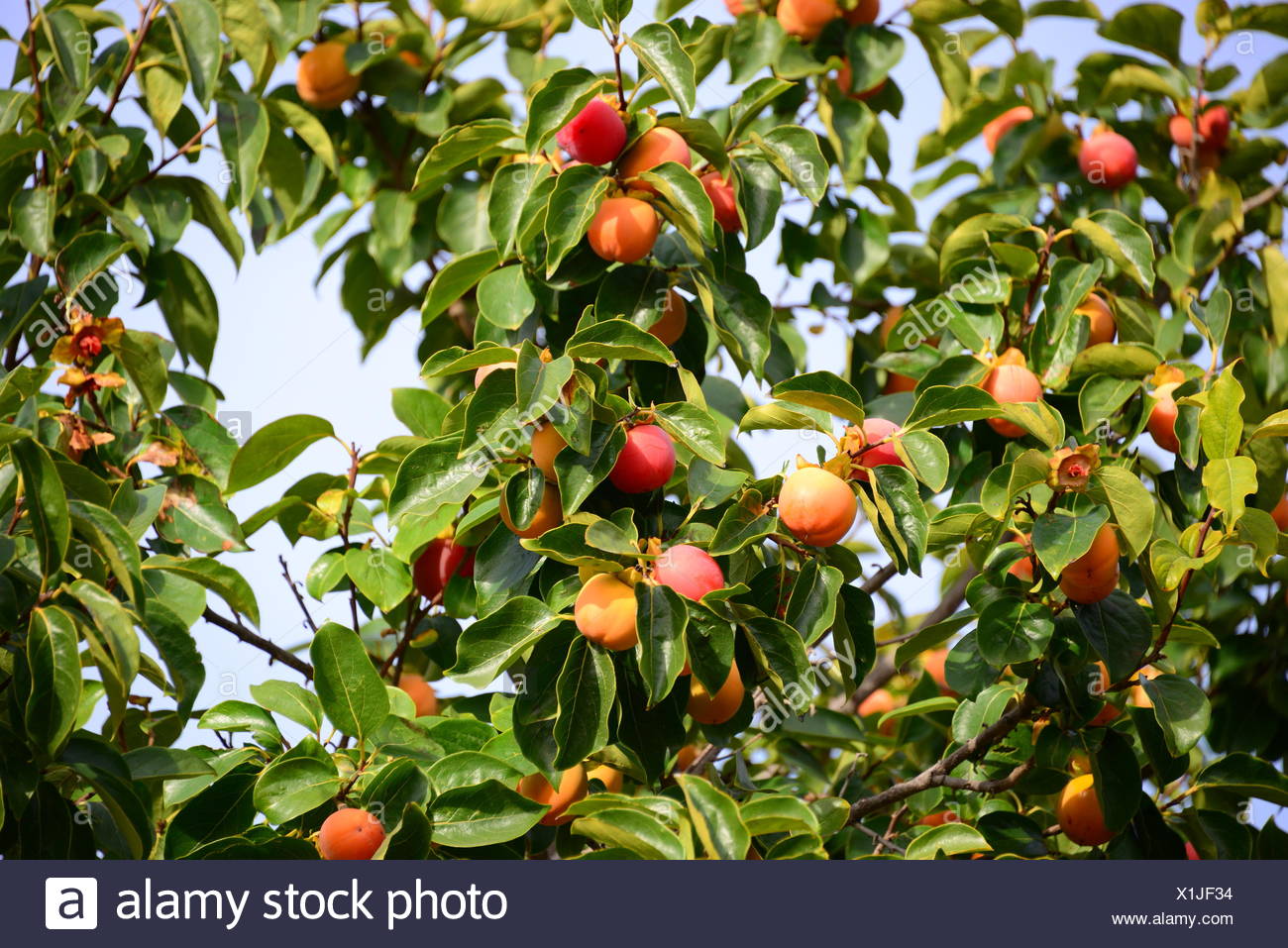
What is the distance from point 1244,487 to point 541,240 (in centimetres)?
115

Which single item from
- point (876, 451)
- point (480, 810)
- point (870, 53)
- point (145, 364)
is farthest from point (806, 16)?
point (480, 810)

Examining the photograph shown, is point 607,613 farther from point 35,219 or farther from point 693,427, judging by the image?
point 35,219

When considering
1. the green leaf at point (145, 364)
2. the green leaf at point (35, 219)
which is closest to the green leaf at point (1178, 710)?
the green leaf at point (145, 364)

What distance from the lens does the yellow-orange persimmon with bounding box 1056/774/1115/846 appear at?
86.2 inches

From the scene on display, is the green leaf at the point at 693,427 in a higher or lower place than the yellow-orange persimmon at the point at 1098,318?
lower

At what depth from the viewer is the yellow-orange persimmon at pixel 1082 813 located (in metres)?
2.19

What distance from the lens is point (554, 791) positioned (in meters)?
1.94

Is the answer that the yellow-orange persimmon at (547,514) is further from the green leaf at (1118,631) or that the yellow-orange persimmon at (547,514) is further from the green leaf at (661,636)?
the green leaf at (1118,631)

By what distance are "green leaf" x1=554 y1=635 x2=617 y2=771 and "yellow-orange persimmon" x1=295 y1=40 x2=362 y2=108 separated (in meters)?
1.79

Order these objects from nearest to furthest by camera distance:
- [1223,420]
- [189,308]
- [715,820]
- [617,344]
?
1. [715,820]
2. [617,344]
3. [1223,420]
4. [189,308]

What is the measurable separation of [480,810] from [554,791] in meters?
0.15

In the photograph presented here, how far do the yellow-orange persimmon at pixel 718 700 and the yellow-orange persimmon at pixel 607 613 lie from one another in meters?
0.17

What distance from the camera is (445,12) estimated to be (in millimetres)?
3115
